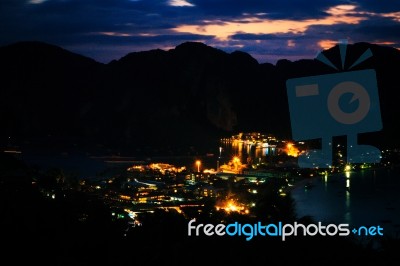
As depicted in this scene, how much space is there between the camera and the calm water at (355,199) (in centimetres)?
937

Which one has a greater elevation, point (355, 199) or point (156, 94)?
point (156, 94)

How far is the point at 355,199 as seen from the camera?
1159 cm

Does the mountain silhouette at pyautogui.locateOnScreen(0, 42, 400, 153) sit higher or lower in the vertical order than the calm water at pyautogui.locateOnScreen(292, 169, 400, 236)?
higher

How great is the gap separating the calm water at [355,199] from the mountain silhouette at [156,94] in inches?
198

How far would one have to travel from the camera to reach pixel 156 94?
21.9 metres

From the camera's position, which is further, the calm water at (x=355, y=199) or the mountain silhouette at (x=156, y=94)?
the mountain silhouette at (x=156, y=94)

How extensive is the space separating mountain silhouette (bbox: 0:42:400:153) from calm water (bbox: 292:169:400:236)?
5024 millimetres

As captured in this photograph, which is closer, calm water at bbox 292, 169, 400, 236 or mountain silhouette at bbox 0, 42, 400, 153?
calm water at bbox 292, 169, 400, 236

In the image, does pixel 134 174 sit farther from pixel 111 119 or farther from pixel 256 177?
pixel 111 119

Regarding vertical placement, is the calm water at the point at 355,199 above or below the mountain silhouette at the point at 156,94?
below

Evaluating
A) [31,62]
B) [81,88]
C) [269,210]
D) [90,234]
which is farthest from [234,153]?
[90,234]

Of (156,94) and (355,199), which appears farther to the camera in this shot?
(156,94)

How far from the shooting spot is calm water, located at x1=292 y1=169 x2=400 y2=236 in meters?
9.37

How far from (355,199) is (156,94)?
463 inches
